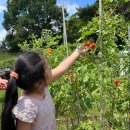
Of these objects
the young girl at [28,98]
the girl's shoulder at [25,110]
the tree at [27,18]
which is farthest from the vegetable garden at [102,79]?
the tree at [27,18]

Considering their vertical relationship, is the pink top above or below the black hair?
below

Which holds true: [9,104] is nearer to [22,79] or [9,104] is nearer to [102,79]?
[22,79]

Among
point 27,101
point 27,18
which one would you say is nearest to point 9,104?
point 27,101

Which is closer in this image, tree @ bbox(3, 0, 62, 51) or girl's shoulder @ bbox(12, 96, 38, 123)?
girl's shoulder @ bbox(12, 96, 38, 123)

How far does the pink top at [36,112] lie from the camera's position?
2.47 metres

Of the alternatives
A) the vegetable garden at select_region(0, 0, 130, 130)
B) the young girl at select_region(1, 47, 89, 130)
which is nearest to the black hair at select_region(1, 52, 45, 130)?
the young girl at select_region(1, 47, 89, 130)

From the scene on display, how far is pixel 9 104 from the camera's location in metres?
2.53

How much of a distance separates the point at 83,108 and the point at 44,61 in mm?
2432

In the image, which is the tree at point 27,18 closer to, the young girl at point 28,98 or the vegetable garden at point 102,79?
the vegetable garden at point 102,79

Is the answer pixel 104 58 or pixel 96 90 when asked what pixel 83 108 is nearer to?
pixel 96 90

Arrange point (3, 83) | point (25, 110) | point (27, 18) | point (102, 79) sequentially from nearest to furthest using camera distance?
point (25, 110), point (3, 83), point (102, 79), point (27, 18)

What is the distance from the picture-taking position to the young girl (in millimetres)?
2484

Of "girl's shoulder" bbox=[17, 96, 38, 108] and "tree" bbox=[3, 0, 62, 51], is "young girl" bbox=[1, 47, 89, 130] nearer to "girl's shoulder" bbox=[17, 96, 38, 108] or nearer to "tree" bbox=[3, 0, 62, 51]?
"girl's shoulder" bbox=[17, 96, 38, 108]

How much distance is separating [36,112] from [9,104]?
0.16 meters
